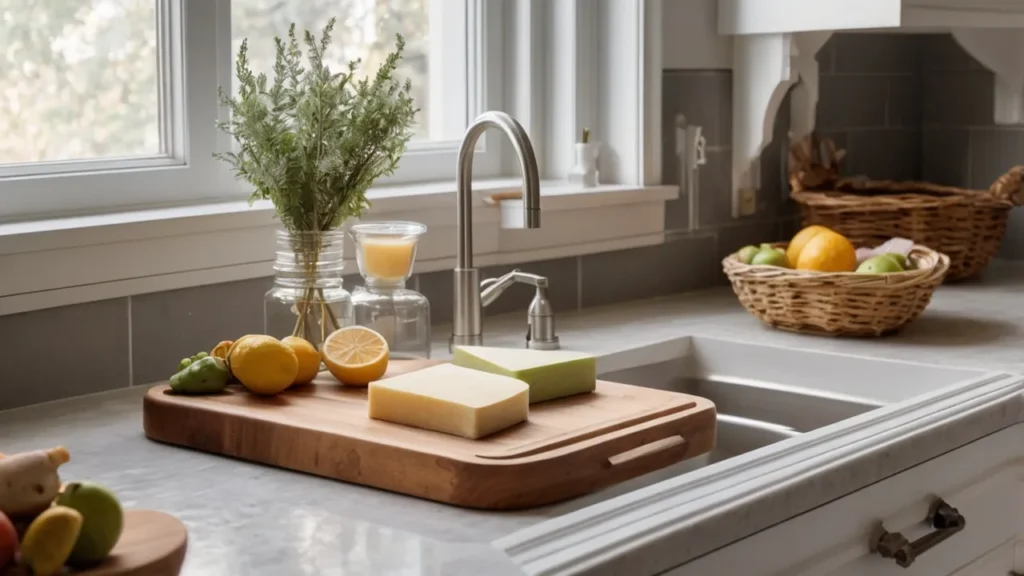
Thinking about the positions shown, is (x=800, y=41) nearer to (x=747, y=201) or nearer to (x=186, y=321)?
(x=747, y=201)

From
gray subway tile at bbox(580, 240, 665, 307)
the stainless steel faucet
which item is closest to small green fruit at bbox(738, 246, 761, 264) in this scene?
gray subway tile at bbox(580, 240, 665, 307)

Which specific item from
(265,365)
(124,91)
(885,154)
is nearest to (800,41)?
(885,154)

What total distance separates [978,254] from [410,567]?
1.67 meters

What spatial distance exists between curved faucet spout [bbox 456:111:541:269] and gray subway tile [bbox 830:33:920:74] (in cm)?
124

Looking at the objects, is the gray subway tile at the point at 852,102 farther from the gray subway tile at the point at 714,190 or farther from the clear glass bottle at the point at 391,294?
the clear glass bottle at the point at 391,294

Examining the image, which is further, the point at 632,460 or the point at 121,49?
the point at 121,49

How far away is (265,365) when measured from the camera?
1411mm

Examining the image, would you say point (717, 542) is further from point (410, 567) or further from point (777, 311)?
point (777, 311)

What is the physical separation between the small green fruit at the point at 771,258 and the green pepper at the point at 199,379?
89 cm

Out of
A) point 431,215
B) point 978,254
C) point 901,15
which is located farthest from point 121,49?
point 978,254

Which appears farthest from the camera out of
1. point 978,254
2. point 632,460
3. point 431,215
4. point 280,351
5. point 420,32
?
point 978,254

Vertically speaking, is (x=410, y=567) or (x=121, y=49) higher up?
(x=121, y=49)

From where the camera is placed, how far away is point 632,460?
1281 mm

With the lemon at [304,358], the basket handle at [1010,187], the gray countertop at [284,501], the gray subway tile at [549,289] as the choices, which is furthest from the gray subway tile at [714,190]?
the lemon at [304,358]
